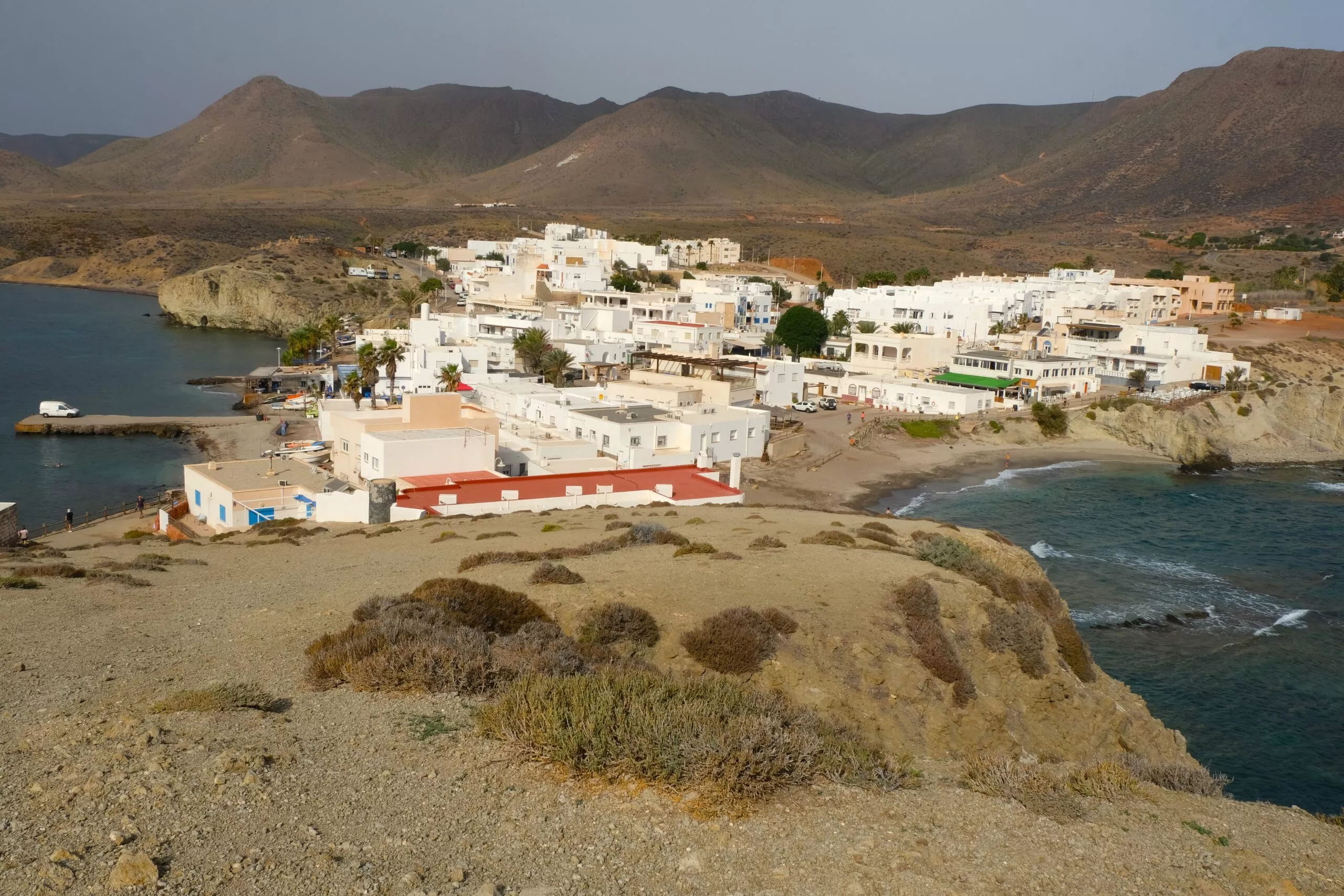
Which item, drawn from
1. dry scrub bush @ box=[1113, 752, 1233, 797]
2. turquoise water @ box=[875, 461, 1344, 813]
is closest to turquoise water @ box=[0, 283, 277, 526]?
turquoise water @ box=[875, 461, 1344, 813]

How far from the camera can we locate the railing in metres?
31.3

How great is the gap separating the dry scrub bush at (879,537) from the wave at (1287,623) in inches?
448

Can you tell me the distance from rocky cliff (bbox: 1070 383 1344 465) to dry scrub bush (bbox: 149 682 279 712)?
5247cm

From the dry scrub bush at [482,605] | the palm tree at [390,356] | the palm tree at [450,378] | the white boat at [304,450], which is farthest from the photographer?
the palm tree at [450,378]

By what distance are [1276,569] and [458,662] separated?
32.1 meters

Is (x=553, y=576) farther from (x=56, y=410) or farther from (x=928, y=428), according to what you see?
(x=56, y=410)

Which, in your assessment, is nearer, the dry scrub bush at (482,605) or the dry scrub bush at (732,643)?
the dry scrub bush at (482,605)

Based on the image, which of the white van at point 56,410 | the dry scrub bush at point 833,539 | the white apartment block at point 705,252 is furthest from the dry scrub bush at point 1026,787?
the white apartment block at point 705,252

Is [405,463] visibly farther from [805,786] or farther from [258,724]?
[805,786]

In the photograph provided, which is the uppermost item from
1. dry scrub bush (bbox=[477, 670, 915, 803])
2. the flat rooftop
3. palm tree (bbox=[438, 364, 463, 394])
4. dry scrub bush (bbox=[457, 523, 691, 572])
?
dry scrub bush (bbox=[477, 670, 915, 803])

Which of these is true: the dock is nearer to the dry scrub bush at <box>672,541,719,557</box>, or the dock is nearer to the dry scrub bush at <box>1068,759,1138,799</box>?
the dry scrub bush at <box>672,541,719,557</box>

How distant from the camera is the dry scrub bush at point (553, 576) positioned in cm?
1454

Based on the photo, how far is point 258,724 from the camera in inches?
317

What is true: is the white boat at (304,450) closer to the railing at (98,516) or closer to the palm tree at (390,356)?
the railing at (98,516)
